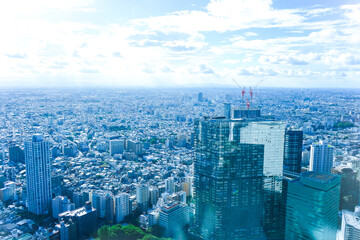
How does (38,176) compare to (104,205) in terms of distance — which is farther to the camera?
(38,176)

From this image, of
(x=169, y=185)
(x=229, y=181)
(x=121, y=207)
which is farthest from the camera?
(x=169, y=185)

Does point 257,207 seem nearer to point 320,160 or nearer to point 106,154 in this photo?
point 320,160

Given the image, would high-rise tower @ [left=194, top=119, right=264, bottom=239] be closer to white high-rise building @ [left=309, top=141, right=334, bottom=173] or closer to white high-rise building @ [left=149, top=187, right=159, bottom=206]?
white high-rise building @ [left=149, top=187, right=159, bottom=206]

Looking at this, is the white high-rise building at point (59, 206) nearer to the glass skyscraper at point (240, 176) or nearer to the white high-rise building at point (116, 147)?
the glass skyscraper at point (240, 176)

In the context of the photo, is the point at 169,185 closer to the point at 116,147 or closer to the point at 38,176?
the point at 38,176

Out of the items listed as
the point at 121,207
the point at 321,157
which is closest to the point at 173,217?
the point at 121,207

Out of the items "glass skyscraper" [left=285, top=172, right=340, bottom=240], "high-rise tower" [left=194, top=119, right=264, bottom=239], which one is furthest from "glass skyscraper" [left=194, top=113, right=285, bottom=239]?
"glass skyscraper" [left=285, top=172, right=340, bottom=240]
